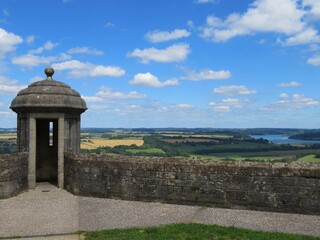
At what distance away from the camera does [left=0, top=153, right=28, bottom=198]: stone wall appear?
28.3 ft

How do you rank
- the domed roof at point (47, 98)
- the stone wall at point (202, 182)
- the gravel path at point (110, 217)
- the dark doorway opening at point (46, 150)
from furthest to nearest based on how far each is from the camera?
the dark doorway opening at point (46, 150), the domed roof at point (47, 98), the stone wall at point (202, 182), the gravel path at point (110, 217)

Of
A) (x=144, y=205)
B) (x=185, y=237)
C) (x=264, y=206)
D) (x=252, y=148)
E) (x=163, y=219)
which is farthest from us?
(x=252, y=148)

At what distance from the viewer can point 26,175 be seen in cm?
960

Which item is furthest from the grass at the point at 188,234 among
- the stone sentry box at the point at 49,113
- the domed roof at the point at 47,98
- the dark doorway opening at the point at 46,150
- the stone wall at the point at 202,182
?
the dark doorway opening at the point at 46,150

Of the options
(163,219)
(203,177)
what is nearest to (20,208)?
(163,219)

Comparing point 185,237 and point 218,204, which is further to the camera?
point 218,204

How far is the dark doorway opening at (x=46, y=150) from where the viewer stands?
11562 mm

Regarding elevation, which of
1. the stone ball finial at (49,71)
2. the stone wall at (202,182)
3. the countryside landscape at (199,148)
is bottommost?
the countryside landscape at (199,148)

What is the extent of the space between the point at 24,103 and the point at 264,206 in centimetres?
633

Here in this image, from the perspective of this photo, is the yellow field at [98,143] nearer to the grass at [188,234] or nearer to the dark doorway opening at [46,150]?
the dark doorway opening at [46,150]

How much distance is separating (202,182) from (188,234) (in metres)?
2.18

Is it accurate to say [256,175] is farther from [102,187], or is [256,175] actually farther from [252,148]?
[252,148]

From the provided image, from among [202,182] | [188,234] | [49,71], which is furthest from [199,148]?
[188,234]

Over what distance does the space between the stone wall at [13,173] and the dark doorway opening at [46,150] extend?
1.97m
